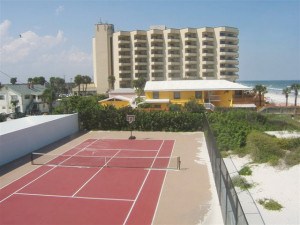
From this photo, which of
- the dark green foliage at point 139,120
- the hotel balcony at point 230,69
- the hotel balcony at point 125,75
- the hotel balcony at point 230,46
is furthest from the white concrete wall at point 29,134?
the hotel balcony at point 230,46

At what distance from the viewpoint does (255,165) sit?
20.0 m

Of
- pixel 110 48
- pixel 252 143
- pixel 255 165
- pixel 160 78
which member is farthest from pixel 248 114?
pixel 110 48

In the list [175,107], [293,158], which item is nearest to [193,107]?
[175,107]

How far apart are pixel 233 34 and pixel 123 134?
72.2 m

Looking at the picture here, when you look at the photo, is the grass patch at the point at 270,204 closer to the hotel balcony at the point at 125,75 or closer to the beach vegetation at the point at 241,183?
the beach vegetation at the point at 241,183

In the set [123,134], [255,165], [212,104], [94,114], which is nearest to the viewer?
[255,165]

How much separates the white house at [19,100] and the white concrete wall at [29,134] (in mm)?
36092

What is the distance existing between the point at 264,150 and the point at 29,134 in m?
16.4

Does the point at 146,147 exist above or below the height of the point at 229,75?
below

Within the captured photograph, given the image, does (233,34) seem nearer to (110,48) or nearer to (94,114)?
(110,48)

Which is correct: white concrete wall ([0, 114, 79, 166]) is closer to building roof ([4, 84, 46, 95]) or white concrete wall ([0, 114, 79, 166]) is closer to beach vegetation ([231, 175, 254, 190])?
beach vegetation ([231, 175, 254, 190])

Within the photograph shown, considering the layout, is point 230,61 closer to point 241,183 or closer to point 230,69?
point 230,69

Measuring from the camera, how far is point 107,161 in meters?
22.0

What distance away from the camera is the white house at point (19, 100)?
6481 centimetres
